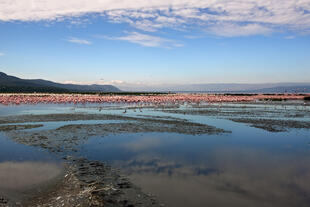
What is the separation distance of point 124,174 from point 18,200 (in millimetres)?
2508

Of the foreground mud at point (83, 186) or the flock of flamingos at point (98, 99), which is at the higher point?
the flock of flamingos at point (98, 99)

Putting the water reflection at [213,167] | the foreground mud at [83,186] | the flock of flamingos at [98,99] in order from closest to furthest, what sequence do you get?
the foreground mud at [83,186]
the water reflection at [213,167]
the flock of flamingos at [98,99]

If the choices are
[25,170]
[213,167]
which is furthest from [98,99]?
[213,167]

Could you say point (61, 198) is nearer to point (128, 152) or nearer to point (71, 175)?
point (71, 175)

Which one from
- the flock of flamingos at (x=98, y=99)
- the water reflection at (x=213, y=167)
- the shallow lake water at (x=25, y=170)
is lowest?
the water reflection at (x=213, y=167)

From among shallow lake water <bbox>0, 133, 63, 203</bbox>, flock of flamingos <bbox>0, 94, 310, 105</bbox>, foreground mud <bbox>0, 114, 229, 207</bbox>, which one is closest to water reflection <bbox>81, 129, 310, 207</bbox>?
foreground mud <bbox>0, 114, 229, 207</bbox>

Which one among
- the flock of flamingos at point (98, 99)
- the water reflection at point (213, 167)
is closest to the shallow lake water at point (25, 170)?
the water reflection at point (213, 167)

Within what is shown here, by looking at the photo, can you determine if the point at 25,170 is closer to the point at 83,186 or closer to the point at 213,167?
the point at 83,186

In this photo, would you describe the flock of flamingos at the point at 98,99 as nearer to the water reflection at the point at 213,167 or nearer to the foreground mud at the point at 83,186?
the foreground mud at the point at 83,186

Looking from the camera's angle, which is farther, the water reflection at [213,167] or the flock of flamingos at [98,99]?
the flock of flamingos at [98,99]

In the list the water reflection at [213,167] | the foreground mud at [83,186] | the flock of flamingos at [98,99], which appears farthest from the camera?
the flock of flamingos at [98,99]

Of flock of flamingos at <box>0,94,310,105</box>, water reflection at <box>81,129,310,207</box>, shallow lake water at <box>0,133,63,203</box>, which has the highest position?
flock of flamingos at <box>0,94,310,105</box>

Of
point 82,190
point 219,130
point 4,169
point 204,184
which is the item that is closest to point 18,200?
point 82,190

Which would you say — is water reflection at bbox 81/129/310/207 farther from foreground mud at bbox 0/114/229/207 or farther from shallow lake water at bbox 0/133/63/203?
shallow lake water at bbox 0/133/63/203
